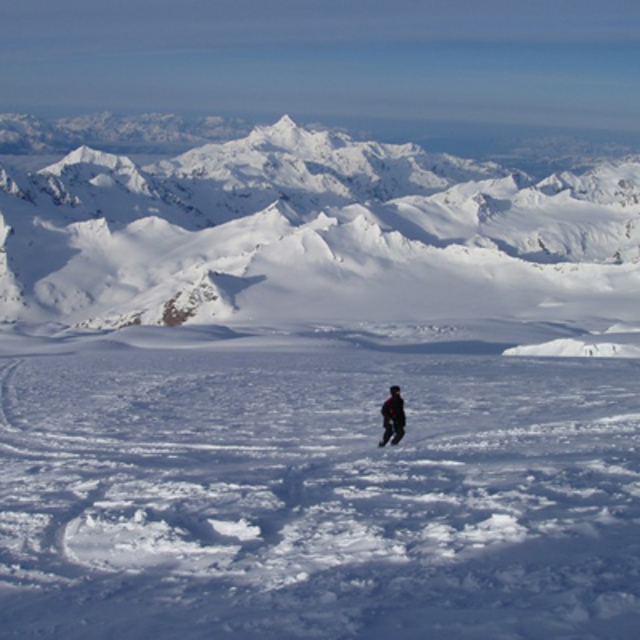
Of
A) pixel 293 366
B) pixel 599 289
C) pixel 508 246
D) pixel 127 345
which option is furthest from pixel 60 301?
pixel 293 366

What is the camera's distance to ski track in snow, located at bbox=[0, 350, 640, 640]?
20.6 feet

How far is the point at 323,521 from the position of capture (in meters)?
8.55

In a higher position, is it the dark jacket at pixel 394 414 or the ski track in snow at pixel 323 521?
the dark jacket at pixel 394 414

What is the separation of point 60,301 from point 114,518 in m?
148

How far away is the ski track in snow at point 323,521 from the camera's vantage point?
6.27m

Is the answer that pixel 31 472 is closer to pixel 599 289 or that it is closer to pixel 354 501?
pixel 354 501

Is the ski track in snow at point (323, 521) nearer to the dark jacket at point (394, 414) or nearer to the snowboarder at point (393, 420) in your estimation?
the snowboarder at point (393, 420)

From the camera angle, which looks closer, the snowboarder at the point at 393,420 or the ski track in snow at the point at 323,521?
the ski track in snow at the point at 323,521

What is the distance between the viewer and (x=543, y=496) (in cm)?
888

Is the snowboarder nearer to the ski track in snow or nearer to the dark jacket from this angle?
the dark jacket

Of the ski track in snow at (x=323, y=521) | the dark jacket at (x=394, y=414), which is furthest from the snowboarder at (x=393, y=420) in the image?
the ski track in snow at (x=323, y=521)

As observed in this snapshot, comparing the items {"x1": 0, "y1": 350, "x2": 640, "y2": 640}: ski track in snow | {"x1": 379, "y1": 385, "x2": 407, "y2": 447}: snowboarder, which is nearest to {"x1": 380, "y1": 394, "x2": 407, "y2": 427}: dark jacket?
{"x1": 379, "y1": 385, "x2": 407, "y2": 447}: snowboarder

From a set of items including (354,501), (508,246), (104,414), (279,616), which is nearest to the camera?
(279,616)

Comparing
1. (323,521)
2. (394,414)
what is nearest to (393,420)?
(394,414)
